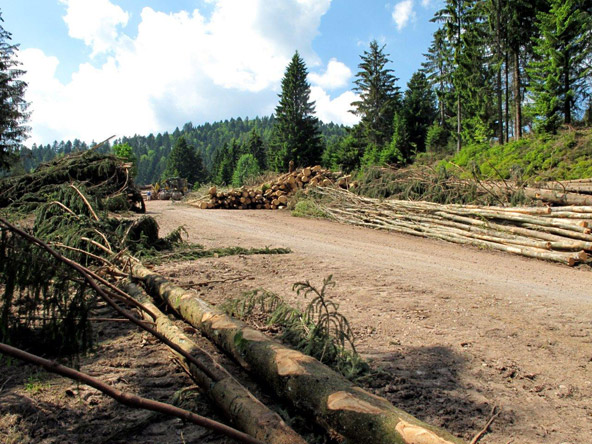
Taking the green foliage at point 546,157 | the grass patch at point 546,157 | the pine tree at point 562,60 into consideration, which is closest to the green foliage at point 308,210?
the grass patch at point 546,157

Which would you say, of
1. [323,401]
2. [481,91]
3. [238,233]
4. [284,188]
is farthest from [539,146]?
[323,401]

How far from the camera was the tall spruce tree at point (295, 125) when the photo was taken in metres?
45.8

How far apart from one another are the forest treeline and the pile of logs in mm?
13085

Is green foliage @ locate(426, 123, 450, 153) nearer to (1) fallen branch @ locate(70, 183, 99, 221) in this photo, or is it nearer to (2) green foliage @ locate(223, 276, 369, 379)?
(1) fallen branch @ locate(70, 183, 99, 221)

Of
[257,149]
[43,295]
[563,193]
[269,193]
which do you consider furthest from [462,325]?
[257,149]

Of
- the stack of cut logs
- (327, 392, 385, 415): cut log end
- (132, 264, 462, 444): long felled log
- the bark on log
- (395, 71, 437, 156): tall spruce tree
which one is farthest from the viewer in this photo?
(395, 71, 437, 156): tall spruce tree

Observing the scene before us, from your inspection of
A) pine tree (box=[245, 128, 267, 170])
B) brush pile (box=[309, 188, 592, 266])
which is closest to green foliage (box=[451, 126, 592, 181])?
brush pile (box=[309, 188, 592, 266])

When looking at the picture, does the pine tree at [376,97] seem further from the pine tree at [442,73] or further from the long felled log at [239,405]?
the long felled log at [239,405]

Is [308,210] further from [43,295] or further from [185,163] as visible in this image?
[185,163]

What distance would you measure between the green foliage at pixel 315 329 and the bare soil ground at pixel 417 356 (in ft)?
0.65

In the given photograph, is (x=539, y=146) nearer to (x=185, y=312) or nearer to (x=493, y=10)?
(x=493, y=10)

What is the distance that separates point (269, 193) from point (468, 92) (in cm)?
2672

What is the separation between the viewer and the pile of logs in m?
8.62

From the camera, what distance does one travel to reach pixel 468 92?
35156mm
